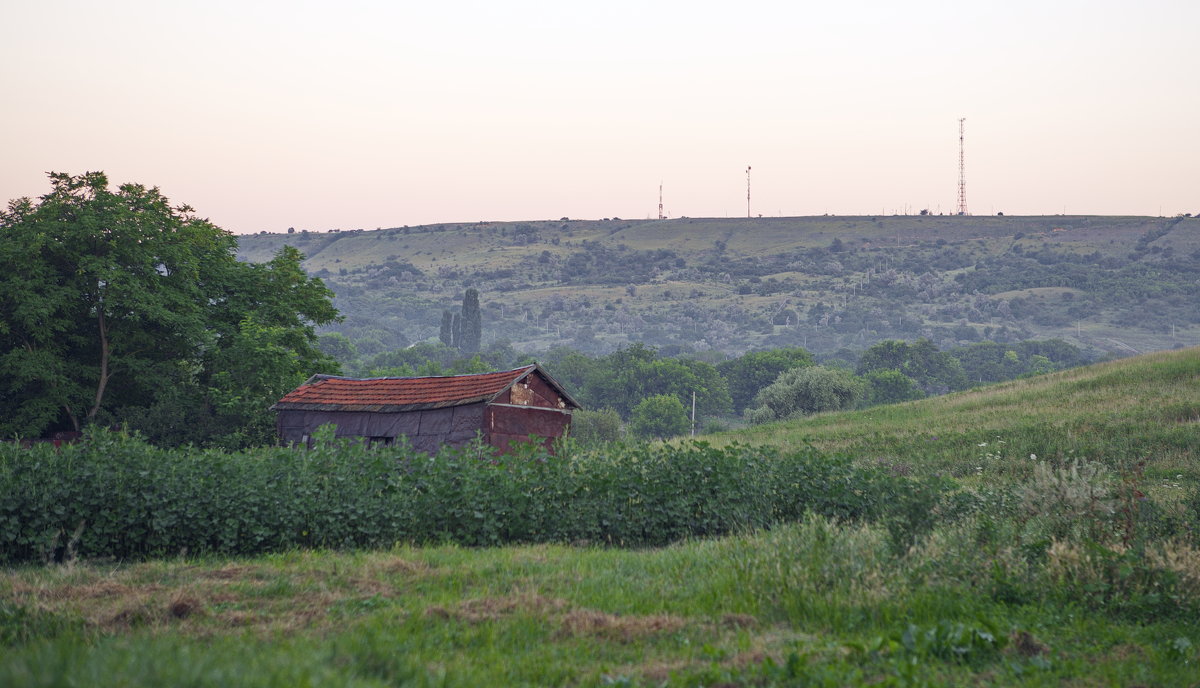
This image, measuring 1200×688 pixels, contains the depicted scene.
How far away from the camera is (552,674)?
7.11 meters

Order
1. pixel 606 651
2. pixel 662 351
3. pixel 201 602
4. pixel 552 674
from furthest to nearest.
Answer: pixel 662 351 < pixel 201 602 < pixel 606 651 < pixel 552 674

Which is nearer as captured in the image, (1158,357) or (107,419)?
(107,419)

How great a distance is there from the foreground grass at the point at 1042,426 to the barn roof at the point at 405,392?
8.83m

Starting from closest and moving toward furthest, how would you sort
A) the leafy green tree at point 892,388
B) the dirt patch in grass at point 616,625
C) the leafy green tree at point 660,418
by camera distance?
the dirt patch in grass at point 616,625
the leafy green tree at point 660,418
the leafy green tree at point 892,388

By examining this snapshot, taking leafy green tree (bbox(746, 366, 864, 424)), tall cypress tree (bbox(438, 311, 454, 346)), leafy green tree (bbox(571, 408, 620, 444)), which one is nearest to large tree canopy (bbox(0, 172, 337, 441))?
leafy green tree (bbox(746, 366, 864, 424))

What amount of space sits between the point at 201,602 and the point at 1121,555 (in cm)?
964

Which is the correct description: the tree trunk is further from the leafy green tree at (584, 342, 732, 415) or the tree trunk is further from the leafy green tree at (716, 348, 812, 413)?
the leafy green tree at (716, 348, 812, 413)

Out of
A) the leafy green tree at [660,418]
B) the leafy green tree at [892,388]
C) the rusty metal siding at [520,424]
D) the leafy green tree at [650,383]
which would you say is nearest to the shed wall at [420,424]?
the rusty metal siding at [520,424]

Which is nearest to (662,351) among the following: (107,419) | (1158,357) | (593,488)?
(1158,357)

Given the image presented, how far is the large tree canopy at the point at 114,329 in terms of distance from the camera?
31375 mm

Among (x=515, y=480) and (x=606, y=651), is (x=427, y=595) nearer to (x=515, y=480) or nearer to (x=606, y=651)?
(x=606, y=651)

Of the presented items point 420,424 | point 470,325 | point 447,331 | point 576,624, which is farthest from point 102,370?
point 447,331

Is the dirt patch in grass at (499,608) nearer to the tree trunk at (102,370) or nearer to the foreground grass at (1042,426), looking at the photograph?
the foreground grass at (1042,426)

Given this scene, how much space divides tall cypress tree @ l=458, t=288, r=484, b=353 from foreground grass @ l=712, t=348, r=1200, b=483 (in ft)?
362
